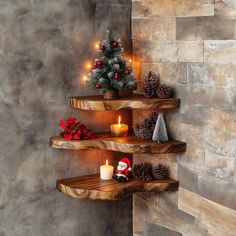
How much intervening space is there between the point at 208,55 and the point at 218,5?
0.69ft

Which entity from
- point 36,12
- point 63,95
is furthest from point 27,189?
point 36,12

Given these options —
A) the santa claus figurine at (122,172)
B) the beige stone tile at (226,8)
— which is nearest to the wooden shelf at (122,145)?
the santa claus figurine at (122,172)

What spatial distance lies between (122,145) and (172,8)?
67 centimetres

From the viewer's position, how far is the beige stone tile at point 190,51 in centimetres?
210

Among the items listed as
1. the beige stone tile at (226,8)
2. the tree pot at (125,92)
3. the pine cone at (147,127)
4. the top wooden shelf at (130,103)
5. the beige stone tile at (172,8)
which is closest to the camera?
the beige stone tile at (226,8)

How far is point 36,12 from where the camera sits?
2240 mm

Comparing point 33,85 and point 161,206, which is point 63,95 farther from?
point 161,206

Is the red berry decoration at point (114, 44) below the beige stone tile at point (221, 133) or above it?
above

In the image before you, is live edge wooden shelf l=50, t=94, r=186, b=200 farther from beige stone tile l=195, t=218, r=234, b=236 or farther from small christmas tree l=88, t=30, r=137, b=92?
beige stone tile l=195, t=218, r=234, b=236

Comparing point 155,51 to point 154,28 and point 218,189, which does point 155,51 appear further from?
point 218,189

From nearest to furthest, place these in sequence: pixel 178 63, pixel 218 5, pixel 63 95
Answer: pixel 218 5
pixel 178 63
pixel 63 95

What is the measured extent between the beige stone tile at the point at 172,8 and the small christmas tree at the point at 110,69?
0.24m

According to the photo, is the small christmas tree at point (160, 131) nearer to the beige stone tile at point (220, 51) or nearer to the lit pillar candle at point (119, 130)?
the lit pillar candle at point (119, 130)

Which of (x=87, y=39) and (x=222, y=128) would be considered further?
(x=87, y=39)
